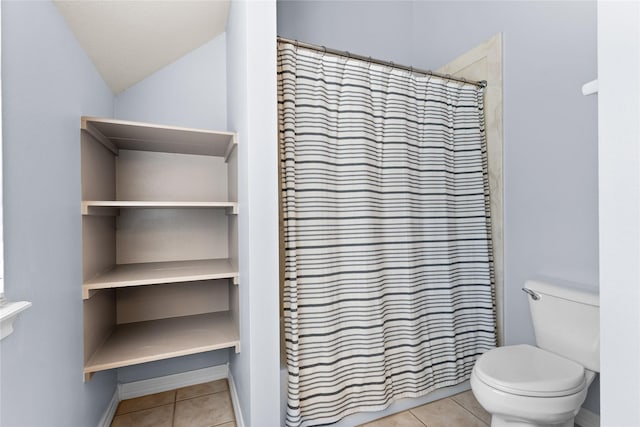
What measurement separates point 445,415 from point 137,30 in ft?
8.19

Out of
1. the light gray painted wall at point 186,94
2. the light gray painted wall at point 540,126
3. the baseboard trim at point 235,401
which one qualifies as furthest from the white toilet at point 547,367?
the light gray painted wall at point 186,94

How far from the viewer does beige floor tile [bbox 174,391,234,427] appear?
168cm

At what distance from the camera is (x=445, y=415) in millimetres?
1724

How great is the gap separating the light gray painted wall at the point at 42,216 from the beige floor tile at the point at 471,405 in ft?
6.13

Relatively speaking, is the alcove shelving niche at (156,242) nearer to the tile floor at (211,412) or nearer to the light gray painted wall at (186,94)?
the light gray painted wall at (186,94)

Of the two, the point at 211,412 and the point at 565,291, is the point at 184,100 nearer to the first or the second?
the point at 211,412

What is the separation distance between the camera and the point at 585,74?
1.55 meters

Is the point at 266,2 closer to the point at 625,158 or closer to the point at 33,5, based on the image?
the point at 33,5

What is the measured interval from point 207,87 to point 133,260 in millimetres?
1166

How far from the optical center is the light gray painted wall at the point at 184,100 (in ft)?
6.27

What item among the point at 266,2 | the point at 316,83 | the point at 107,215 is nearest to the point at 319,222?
the point at 316,83

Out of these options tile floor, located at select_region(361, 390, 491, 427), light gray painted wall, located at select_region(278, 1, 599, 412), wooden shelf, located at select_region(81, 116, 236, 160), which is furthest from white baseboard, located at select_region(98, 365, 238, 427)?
light gray painted wall, located at select_region(278, 1, 599, 412)

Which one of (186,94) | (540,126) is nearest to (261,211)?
(186,94)

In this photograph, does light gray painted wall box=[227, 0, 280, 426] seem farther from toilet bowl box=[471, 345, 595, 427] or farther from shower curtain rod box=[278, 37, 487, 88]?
toilet bowl box=[471, 345, 595, 427]
